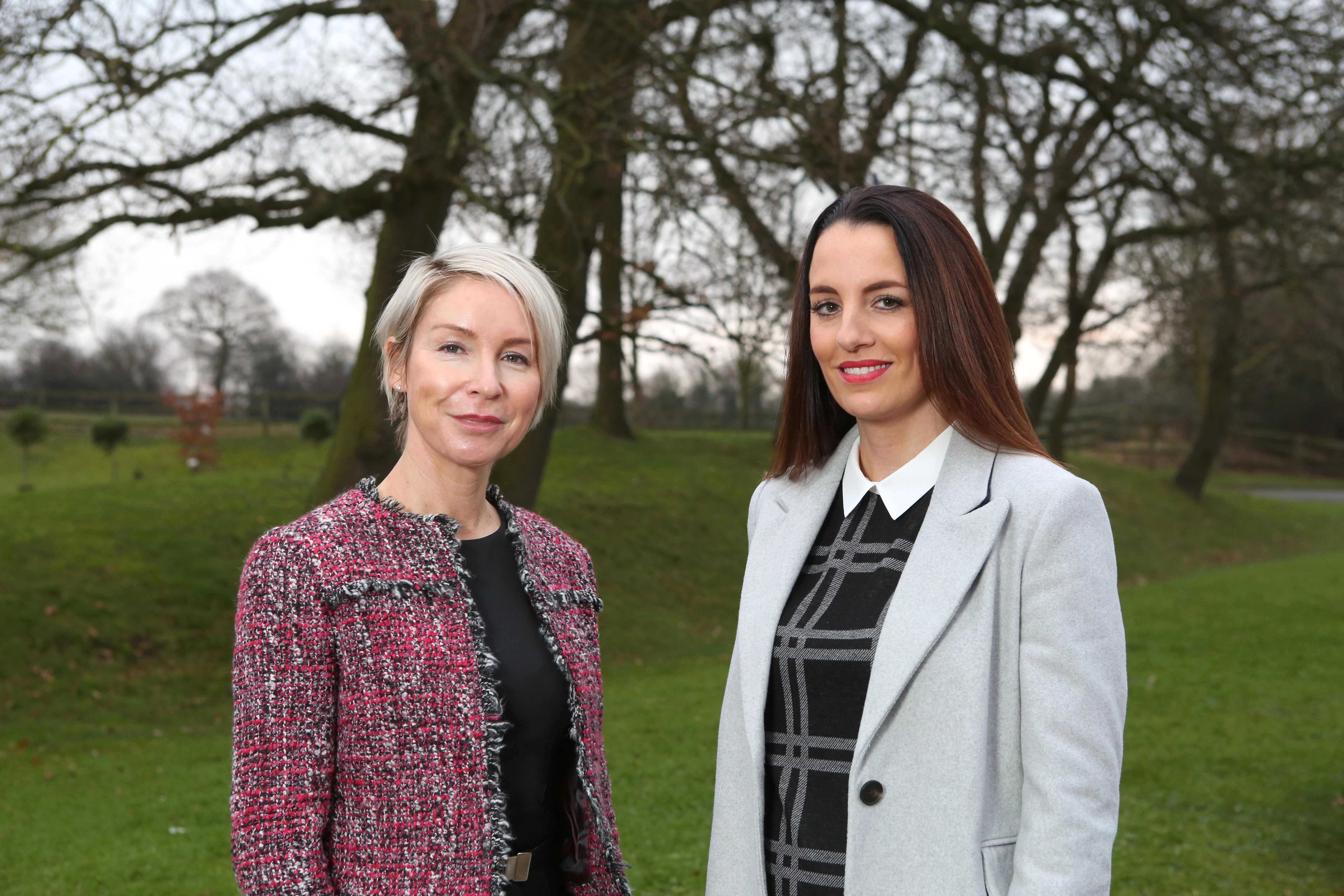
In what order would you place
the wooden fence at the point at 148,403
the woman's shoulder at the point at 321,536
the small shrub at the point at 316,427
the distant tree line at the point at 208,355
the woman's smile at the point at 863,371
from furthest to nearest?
the distant tree line at the point at 208,355 → the wooden fence at the point at 148,403 → the small shrub at the point at 316,427 → the woman's smile at the point at 863,371 → the woman's shoulder at the point at 321,536

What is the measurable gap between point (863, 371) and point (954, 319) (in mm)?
203

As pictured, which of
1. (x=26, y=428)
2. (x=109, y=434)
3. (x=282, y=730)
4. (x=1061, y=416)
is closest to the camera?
(x=282, y=730)

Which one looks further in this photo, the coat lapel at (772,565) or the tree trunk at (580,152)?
the tree trunk at (580,152)

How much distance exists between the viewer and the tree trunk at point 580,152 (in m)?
7.98

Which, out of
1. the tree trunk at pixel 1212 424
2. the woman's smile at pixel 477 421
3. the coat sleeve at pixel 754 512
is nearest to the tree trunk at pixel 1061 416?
the tree trunk at pixel 1212 424

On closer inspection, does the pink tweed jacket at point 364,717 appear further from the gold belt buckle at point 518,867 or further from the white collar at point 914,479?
the white collar at point 914,479

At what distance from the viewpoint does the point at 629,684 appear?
1083 centimetres

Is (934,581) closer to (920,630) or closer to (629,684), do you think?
(920,630)

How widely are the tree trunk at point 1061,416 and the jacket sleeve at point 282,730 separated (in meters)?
20.9

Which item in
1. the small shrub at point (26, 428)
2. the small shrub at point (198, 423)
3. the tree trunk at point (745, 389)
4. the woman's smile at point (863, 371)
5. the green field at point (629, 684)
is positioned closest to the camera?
the woman's smile at point (863, 371)

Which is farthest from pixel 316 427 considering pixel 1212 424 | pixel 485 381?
pixel 485 381

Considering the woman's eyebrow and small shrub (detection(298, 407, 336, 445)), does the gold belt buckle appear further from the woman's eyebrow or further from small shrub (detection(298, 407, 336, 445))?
small shrub (detection(298, 407, 336, 445))

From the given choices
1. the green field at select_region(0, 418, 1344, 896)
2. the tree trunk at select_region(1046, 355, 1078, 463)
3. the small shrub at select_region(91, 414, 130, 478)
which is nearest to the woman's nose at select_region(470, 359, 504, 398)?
the green field at select_region(0, 418, 1344, 896)

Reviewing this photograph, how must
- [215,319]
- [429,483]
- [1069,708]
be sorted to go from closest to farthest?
[1069,708] → [429,483] → [215,319]
